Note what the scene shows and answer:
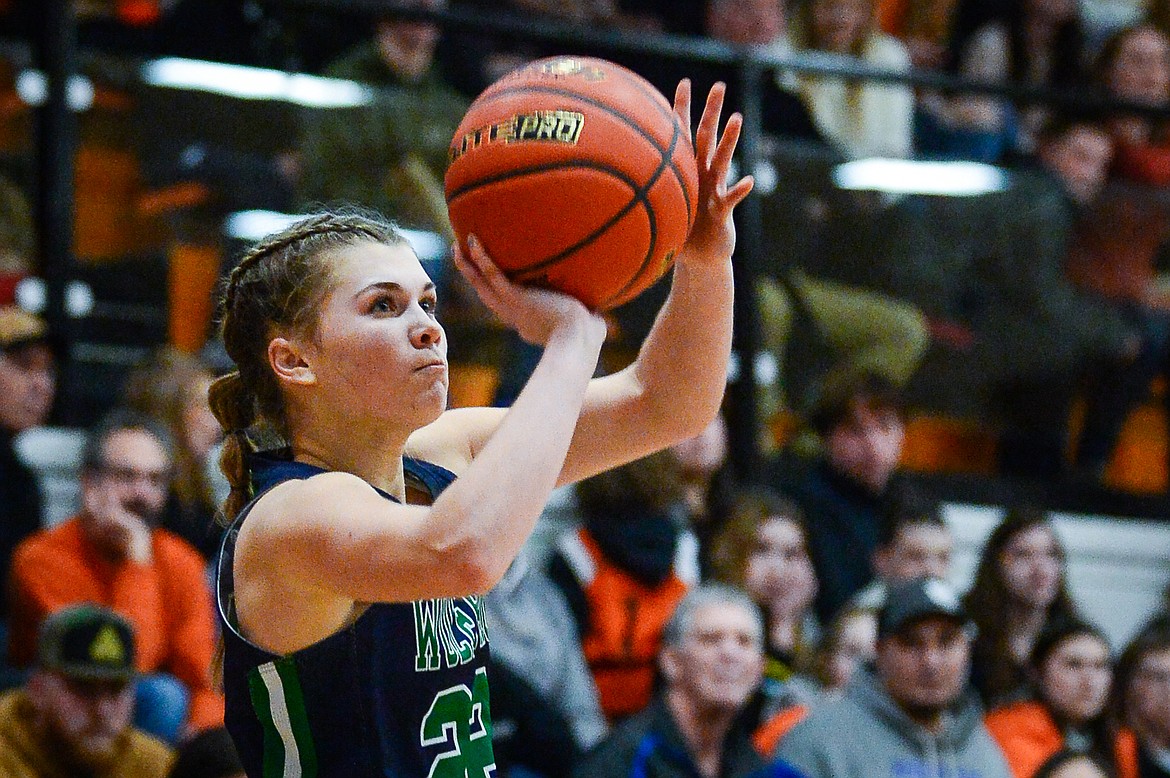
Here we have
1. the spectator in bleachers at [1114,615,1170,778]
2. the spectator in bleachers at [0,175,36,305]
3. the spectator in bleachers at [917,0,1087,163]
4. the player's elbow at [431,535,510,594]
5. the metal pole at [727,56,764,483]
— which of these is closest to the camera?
the player's elbow at [431,535,510,594]

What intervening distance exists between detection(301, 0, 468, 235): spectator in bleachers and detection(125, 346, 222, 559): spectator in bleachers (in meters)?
0.82

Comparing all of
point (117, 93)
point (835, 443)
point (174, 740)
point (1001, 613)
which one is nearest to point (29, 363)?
point (117, 93)

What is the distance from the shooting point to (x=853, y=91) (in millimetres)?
7230

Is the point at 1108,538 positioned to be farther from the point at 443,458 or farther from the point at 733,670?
the point at 443,458

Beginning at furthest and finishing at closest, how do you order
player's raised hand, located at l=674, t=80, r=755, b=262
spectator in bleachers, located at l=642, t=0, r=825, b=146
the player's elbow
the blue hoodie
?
1. spectator in bleachers, located at l=642, t=0, r=825, b=146
2. the blue hoodie
3. player's raised hand, located at l=674, t=80, r=755, b=262
4. the player's elbow

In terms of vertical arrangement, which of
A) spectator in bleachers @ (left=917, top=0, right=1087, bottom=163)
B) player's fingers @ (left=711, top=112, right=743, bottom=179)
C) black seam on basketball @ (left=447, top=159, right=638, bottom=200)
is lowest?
black seam on basketball @ (left=447, top=159, right=638, bottom=200)

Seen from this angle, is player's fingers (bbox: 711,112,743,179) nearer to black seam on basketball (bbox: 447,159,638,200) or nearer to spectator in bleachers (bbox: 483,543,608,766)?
black seam on basketball (bbox: 447,159,638,200)

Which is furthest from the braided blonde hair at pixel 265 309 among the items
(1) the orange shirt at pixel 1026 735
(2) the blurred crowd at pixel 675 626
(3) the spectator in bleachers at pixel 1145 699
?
(3) the spectator in bleachers at pixel 1145 699

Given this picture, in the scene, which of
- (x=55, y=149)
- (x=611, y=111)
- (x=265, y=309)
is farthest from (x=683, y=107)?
(x=55, y=149)

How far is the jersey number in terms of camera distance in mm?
2480

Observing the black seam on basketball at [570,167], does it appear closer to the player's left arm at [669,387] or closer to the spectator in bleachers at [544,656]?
the player's left arm at [669,387]

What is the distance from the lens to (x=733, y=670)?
5.18 m

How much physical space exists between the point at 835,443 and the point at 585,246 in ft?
14.1

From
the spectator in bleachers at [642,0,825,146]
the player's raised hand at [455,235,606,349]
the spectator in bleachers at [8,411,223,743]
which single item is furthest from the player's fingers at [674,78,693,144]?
the spectator in bleachers at [642,0,825,146]
